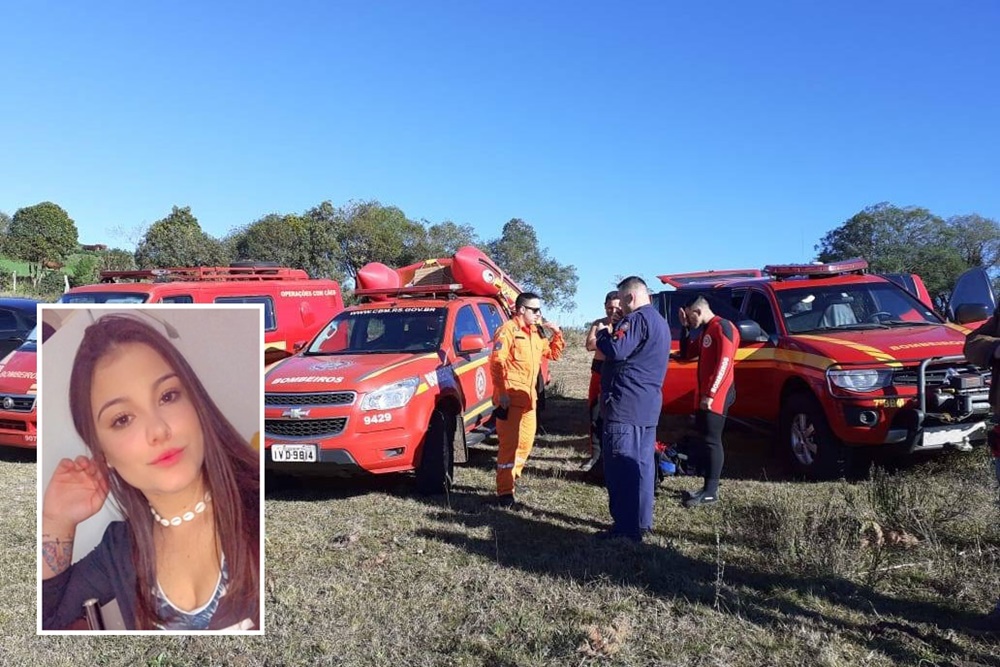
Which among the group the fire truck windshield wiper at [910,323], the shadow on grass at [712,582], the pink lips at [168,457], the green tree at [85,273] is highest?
the green tree at [85,273]

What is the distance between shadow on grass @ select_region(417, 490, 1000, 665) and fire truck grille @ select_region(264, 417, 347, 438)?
1.09m

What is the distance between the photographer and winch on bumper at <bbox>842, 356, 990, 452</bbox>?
6.02m

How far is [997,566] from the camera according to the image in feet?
14.5

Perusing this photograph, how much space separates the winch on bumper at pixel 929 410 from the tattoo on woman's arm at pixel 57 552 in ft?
18.4

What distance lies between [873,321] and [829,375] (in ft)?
4.62

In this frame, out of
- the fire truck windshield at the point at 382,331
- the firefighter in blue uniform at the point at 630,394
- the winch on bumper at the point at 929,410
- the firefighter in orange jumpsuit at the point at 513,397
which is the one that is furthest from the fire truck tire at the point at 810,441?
the fire truck windshield at the point at 382,331

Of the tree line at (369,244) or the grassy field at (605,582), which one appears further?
the tree line at (369,244)

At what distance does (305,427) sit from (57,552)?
11.8 ft

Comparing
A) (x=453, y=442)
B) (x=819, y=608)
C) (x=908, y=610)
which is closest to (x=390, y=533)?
(x=453, y=442)

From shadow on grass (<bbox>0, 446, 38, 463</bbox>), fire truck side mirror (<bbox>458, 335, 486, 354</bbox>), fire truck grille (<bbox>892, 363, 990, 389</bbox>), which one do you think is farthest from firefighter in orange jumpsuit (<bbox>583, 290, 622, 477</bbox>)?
shadow on grass (<bbox>0, 446, 38, 463</bbox>)

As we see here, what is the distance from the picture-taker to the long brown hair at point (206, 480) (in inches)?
99.6

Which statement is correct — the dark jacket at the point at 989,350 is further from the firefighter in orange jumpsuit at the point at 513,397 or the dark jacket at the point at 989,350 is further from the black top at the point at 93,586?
the black top at the point at 93,586

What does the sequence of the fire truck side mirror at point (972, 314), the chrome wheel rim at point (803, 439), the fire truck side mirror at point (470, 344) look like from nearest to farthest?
the chrome wheel rim at point (803, 439) < the fire truck side mirror at point (972, 314) < the fire truck side mirror at point (470, 344)

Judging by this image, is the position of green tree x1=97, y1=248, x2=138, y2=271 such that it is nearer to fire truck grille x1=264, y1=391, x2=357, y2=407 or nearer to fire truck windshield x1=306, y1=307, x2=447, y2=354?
fire truck windshield x1=306, y1=307, x2=447, y2=354
